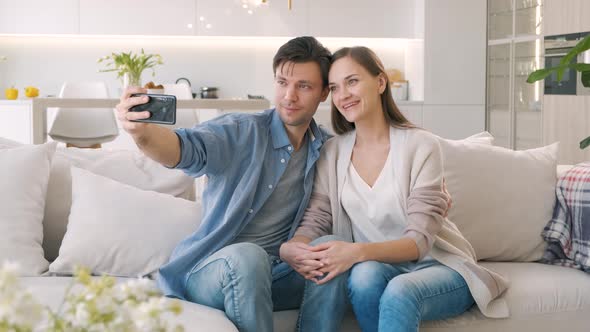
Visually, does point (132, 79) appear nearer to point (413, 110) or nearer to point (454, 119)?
point (413, 110)

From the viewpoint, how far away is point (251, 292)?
1977 mm

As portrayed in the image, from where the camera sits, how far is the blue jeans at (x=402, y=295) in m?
1.96

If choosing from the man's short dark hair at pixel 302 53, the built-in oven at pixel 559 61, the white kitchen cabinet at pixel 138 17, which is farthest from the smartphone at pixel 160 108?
the white kitchen cabinet at pixel 138 17

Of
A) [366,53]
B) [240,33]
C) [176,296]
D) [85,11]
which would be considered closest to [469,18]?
A: [240,33]

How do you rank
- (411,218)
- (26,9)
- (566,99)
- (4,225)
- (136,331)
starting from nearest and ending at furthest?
(136,331)
(411,218)
(4,225)
(566,99)
(26,9)

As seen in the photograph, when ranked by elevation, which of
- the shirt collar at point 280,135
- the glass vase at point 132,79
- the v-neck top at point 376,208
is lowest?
the v-neck top at point 376,208

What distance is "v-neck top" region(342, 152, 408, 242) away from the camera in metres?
2.24

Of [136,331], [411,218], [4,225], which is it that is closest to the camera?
[136,331]

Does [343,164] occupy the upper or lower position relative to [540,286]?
upper

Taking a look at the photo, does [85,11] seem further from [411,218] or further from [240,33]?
[411,218]

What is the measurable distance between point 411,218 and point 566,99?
3.33 meters

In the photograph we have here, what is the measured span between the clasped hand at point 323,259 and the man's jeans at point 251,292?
2cm

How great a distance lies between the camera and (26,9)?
6863 mm

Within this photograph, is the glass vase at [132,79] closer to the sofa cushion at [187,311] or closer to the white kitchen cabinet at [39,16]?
the white kitchen cabinet at [39,16]
